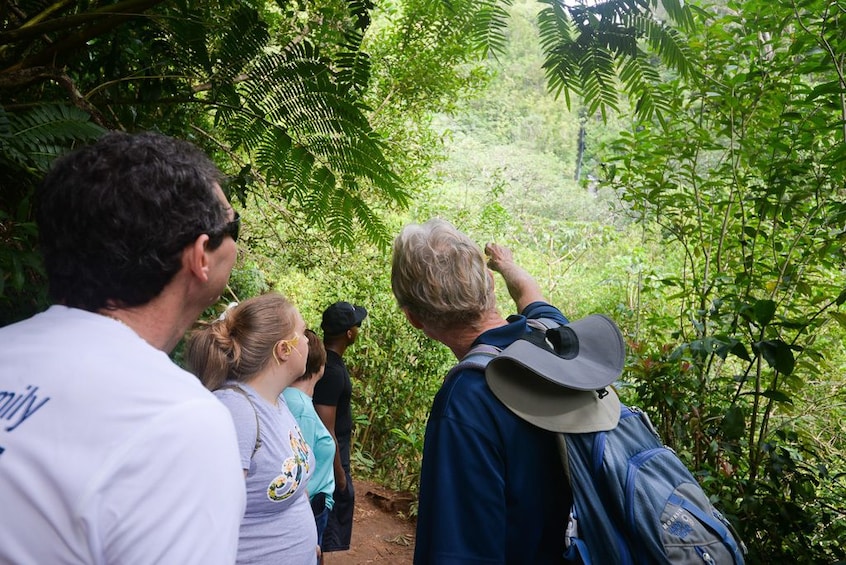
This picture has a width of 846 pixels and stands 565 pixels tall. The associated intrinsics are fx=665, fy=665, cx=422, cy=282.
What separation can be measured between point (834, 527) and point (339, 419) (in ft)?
7.12

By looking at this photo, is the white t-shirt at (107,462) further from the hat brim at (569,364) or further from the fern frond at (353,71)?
the fern frond at (353,71)

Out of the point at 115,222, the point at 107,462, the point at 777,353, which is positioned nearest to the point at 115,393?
the point at 107,462

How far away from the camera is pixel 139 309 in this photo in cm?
85

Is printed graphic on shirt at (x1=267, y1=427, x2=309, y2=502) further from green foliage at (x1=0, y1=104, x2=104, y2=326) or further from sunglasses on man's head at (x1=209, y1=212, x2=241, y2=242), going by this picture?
sunglasses on man's head at (x1=209, y1=212, x2=241, y2=242)

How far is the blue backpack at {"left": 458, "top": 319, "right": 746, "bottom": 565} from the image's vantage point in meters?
1.14

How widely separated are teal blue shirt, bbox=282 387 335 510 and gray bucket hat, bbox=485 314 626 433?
146 centimetres

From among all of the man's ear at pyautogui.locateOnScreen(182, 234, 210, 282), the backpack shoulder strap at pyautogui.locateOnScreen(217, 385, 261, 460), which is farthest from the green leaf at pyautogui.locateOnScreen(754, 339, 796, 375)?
the man's ear at pyautogui.locateOnScreen(182, 234, 210, 282)

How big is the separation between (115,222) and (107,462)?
0.31 m

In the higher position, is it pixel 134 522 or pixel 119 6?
pixel 119 6

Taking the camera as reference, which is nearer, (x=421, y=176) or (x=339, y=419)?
(x=339, y=419)

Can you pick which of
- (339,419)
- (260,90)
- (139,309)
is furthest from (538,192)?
(139,309)

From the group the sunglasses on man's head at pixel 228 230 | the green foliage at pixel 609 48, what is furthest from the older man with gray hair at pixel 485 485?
the green foliage at pixel 609 48

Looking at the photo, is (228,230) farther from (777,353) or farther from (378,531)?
(378,531)

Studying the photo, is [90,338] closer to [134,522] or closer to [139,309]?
[139,309]
